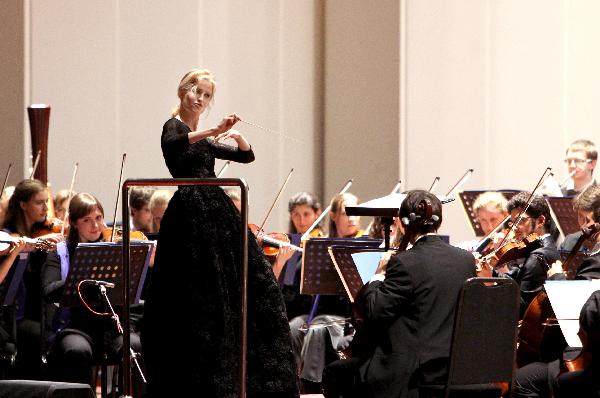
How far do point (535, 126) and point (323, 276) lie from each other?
2.97 meters

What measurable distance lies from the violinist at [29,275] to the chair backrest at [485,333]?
2.27m

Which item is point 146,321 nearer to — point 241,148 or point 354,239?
point 241,148

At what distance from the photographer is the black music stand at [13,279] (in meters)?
4.91

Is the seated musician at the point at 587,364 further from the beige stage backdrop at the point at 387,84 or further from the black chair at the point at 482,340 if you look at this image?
the beige stage backdrop at the point at 387,84

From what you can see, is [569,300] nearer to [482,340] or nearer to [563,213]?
[482,340]

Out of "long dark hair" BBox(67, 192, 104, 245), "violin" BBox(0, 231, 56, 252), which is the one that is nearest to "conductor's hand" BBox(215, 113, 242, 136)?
"violin" BBox(0, 231, 56, 252)

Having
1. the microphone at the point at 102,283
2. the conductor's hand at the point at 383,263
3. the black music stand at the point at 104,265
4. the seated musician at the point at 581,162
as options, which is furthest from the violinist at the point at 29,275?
the seated musician at the point at 581,162

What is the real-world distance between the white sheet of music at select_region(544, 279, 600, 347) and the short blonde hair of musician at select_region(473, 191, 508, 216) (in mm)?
1646

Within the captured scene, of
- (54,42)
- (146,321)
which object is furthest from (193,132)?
(54,42)

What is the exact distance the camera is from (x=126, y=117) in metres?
7.62

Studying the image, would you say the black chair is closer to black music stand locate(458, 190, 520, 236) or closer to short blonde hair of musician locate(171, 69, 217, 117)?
short blonde hair of musician locate(171, 69, 217, 117)

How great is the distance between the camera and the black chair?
3.67 meters

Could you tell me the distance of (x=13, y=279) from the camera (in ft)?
16.1

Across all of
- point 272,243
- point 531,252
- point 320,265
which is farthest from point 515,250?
point 272,243
